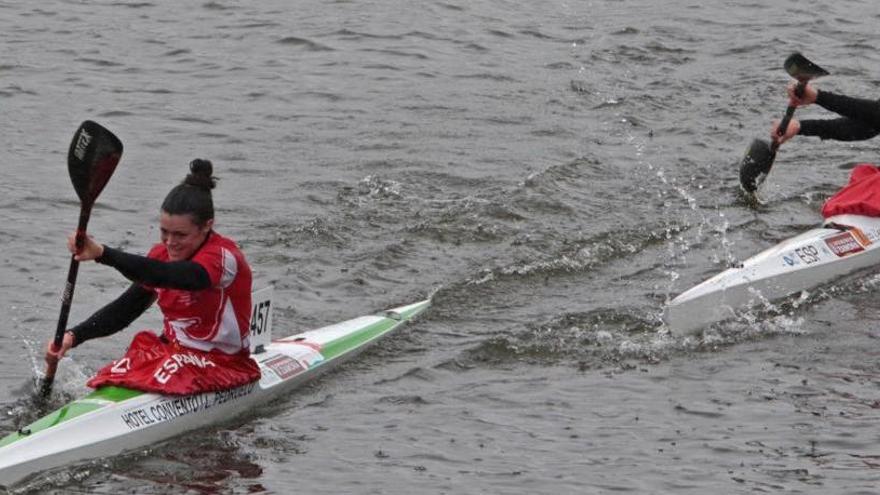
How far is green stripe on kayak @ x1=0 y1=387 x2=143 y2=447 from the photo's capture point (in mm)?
7453

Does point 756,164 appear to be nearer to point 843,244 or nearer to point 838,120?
point 838,120

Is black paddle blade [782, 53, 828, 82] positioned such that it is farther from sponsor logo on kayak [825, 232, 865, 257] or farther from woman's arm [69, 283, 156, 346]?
woman's arm [69, 283, 156, 346]

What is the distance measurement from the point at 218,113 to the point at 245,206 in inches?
120

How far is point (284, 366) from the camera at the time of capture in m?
8.90

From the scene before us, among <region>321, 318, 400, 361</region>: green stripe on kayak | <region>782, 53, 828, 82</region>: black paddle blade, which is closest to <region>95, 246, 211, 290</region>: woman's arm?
<region>321, 318, 400, 361</region>: green stripe on kayak

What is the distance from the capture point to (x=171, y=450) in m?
7.92

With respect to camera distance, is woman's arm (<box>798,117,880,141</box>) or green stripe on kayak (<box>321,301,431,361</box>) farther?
woman's arm (<box>798,117,880,141</box>)

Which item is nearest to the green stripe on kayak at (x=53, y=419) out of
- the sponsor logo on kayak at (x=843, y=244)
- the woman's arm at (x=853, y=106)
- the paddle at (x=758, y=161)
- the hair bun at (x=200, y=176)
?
the hair bun at (x=200, y=176)

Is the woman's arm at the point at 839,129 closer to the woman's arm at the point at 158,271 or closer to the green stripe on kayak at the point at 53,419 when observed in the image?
the woman's arm at the point at 158,271

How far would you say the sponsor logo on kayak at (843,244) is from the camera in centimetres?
1123

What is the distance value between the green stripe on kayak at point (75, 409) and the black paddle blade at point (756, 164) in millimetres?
6313

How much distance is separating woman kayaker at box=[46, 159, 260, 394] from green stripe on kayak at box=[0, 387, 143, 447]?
0.05 m


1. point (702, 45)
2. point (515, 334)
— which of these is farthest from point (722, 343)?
point (702, 45)

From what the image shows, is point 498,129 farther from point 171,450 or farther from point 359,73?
point 171,450
